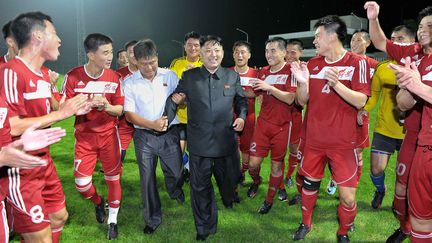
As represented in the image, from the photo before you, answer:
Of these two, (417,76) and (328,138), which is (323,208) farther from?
(417,76)

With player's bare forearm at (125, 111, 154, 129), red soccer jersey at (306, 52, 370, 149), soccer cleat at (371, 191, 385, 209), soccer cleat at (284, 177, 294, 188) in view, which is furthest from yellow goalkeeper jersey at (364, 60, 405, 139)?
player's bare forearm at (125, 111, 154, 129)

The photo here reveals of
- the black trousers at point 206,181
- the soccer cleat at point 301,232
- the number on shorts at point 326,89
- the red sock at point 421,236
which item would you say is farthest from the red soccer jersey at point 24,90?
the red sock at point 421,236

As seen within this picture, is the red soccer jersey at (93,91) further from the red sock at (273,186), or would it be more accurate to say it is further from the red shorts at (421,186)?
the red shorts at (421,186)

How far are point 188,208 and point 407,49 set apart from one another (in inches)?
148

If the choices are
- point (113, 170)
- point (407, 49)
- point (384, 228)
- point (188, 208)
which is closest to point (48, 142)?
point (113, 170)

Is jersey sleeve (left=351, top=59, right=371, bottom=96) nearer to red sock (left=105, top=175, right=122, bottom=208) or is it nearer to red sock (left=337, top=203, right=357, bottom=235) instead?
red sock (left=337, top=203, right=357, bottom=235)

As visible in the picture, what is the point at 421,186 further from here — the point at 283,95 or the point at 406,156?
the point at 283,95

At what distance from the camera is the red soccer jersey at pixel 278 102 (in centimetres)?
539

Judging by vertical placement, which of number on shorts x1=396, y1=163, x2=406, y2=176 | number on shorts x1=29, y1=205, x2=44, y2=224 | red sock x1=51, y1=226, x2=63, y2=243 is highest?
number on shorts x1=396, y1=163, x2=406, y2=176

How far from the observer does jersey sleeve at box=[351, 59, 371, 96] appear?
12.7ft

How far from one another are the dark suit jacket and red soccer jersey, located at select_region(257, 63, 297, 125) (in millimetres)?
1207

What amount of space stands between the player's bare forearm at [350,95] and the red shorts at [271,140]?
5.59ft

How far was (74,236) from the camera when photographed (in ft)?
14.9

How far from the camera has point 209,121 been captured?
4215mm
